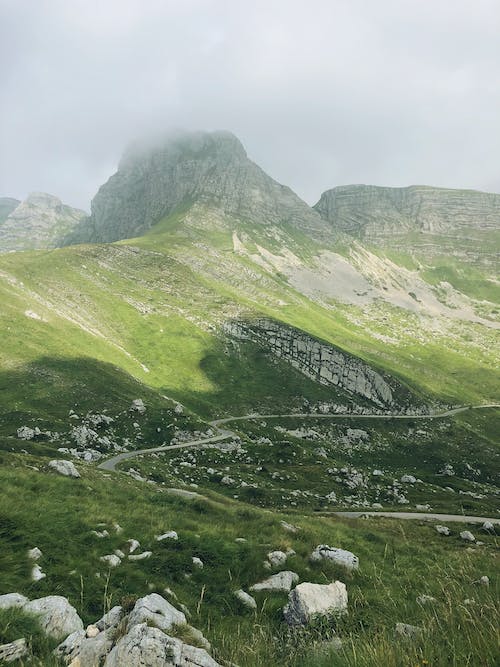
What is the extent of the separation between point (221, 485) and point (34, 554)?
144 ft

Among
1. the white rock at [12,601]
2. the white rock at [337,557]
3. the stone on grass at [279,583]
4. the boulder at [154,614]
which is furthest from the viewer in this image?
the white rock at [337,557]

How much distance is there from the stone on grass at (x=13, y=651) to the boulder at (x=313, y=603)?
624cm

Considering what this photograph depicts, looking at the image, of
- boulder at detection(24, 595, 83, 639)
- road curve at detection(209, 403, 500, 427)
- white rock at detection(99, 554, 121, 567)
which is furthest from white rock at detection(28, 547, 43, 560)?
road curve at detection(209, 403, 500, 427)

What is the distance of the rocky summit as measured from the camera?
724cm

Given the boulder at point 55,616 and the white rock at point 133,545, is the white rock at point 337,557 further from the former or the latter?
the boulder at point 55,616

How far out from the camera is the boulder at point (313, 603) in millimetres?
10039

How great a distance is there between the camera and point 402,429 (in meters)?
127

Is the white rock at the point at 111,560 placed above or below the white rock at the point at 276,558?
below

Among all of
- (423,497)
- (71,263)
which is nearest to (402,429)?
(423,497)

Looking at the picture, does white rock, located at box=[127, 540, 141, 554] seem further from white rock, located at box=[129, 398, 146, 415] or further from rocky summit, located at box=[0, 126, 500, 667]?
white rock, located at box=[129, 398, 146, 415]

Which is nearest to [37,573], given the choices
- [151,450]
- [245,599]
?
[245,599]

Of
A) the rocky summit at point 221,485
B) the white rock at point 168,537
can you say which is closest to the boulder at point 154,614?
the rocky summit at point 221,485

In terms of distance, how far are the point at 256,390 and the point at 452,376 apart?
119m

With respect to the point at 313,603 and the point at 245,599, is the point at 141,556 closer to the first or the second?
the point at 245,599
